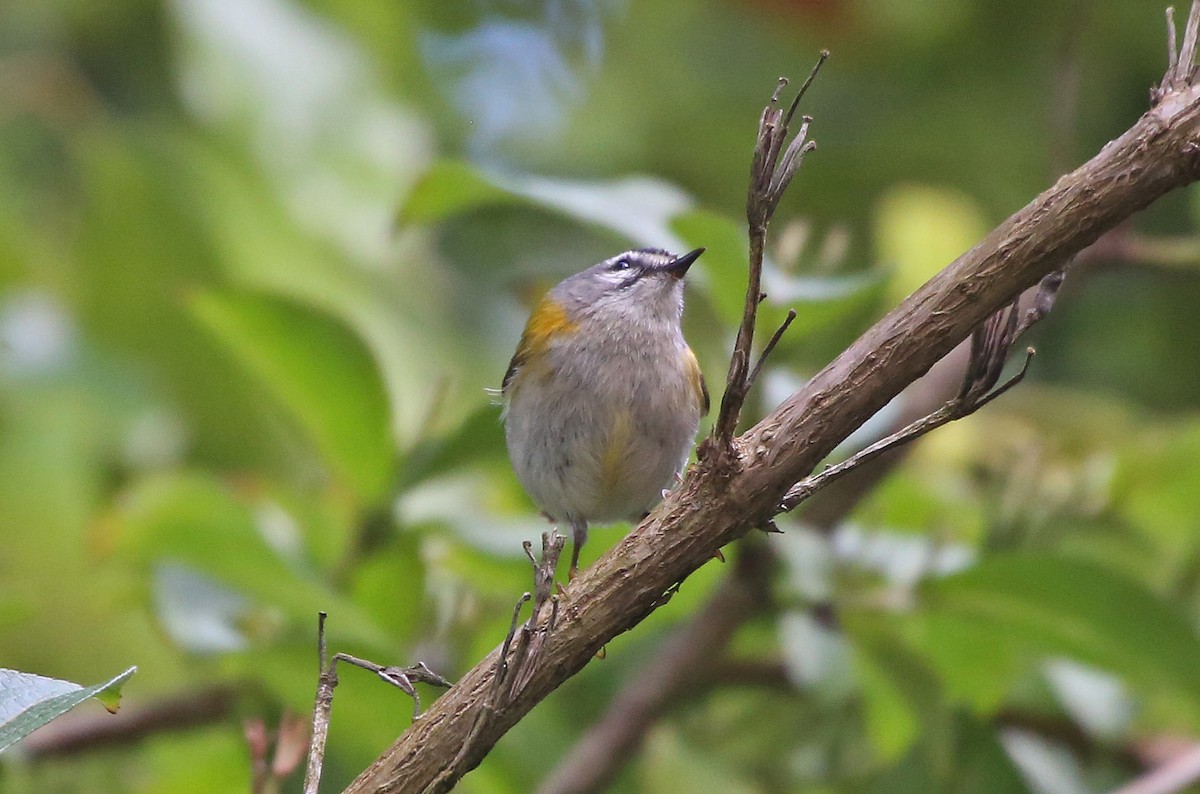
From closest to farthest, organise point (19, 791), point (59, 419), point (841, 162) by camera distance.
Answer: point (19, 791) < point (59, 419) < point (841, 162)

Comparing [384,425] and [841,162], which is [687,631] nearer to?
[384,425]

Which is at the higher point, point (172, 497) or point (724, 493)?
point (172, 497)

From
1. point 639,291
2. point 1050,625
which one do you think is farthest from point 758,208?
point 1050,625

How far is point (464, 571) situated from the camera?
2543mm

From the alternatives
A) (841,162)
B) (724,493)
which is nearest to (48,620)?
(724,493)

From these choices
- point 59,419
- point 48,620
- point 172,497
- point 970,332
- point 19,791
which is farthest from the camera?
point 59,419

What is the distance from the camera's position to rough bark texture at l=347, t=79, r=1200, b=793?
3.52 feet

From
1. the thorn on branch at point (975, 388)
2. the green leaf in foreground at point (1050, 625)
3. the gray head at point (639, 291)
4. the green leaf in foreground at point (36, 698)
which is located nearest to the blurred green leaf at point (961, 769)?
the green leaf in foreground at point (1050, 625)

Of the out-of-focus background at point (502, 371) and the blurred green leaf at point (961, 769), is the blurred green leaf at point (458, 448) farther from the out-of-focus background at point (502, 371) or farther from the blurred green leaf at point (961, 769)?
the blurred green leaf at point (961, 769)

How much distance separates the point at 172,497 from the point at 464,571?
22.3 inches

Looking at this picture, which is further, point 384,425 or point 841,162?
point 841,162

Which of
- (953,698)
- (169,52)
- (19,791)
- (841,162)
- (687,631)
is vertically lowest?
(953,698)

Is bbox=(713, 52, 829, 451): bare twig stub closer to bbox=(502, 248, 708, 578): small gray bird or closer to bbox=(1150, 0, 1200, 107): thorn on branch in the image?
bbox=(1150, 0, 1200, 107): thorn on branch

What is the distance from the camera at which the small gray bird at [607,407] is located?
223 cm
